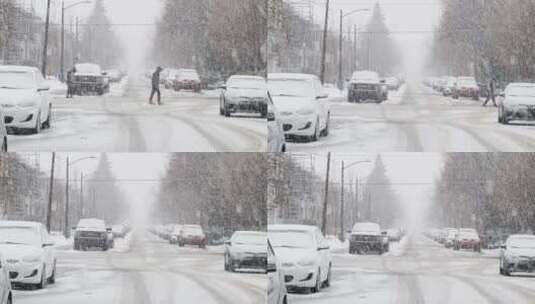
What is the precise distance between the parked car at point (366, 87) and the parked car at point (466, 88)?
0.58 metres

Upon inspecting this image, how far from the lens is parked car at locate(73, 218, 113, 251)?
1269 centimetres

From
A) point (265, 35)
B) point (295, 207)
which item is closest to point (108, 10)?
point (265, 35)

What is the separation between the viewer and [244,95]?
12.7m

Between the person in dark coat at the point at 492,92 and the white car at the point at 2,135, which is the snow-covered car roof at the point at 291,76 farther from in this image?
the white car at the point at 2,135

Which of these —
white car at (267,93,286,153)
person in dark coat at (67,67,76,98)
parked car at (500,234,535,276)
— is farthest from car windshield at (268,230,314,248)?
person in dark coat at (67,67,76,98)

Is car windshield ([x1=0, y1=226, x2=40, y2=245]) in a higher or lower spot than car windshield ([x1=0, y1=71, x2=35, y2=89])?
lower

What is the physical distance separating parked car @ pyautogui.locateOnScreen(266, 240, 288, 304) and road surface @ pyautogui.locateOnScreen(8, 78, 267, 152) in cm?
91

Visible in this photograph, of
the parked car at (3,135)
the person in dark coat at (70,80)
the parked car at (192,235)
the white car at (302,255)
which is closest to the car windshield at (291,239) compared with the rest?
the white car at (302,255)

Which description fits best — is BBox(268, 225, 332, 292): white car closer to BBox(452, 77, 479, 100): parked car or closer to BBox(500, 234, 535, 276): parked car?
BBox(500, 234, 535, 276): parked car

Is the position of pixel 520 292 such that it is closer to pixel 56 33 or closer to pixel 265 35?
pixel 265 35

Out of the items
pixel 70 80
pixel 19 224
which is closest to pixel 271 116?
pixel 70 80

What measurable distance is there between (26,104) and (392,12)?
306 centimetres

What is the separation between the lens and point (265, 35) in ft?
41.6

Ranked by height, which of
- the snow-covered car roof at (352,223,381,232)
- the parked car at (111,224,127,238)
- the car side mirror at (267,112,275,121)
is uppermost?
the car side mirror at (267,112,275,121)
